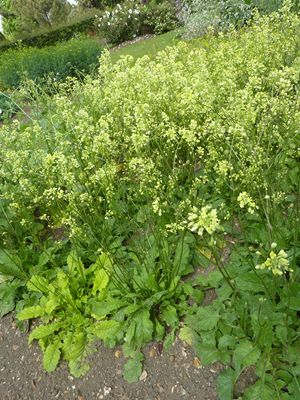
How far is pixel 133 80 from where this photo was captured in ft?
15.3

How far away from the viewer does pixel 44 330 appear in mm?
3492

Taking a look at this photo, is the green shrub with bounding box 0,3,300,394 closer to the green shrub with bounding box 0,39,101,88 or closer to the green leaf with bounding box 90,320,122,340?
the green leaf with bounding box 90,320,122,340

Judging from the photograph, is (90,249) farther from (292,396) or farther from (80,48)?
(80,48)

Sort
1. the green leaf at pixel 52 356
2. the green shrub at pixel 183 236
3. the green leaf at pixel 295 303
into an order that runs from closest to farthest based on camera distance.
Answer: the green leaf at pixel 295 303, the green shrub at pixel 183 236, the green leaf at pixel 52 356

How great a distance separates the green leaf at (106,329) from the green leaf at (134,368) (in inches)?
10.2

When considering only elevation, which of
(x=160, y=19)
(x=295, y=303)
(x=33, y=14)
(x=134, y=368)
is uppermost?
(x=33, y=14)

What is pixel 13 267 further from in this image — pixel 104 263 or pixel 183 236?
pixel 183 236

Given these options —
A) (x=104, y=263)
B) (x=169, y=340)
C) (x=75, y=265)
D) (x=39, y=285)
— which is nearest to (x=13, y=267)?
(x=39, y=285)

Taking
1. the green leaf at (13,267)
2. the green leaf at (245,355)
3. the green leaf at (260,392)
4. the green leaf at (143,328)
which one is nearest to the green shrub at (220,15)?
the green leaf at (13,267)

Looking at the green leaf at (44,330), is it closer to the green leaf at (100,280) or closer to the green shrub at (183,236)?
the green shrub at (183,236)

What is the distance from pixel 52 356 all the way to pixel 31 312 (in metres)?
0.46

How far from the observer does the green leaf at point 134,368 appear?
3.13 metres

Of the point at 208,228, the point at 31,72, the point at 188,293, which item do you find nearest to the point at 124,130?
the point at 188,293

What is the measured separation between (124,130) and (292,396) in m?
2.52
